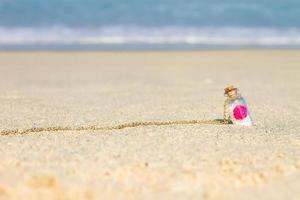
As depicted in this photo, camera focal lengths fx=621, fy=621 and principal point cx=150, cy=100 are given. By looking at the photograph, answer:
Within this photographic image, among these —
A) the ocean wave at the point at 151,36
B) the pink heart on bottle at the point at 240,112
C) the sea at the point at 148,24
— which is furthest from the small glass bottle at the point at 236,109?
the ocean wave at the point at 151,36

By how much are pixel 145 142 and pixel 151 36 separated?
8.96 m

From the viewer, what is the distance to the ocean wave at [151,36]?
11398 millimetres

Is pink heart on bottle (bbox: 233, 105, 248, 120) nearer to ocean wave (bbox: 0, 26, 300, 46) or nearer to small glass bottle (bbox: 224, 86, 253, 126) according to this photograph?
small glass bottle (bbox: 224, 86, 253, 126)

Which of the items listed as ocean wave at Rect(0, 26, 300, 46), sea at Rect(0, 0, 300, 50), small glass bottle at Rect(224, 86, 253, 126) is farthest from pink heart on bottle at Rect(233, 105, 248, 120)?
ocean wave at Rect(0, 26, 300, 46)

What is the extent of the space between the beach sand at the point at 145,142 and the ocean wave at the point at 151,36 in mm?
5074

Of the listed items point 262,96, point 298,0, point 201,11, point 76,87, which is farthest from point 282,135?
point 298,0

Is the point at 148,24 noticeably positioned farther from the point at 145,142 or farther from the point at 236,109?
the point at 145,142

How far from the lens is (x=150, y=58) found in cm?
898

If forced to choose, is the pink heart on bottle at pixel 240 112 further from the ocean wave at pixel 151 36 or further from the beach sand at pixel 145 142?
the ocean wave at pixel 151 36

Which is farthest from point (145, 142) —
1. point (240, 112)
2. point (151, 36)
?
point (151, 36)

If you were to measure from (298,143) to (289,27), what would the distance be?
385 inches

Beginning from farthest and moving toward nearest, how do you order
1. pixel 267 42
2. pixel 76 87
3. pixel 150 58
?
pixel 267 42 < pixel 150 58 < pixel 76 87

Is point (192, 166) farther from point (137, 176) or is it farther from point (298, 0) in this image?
point (298, 0)

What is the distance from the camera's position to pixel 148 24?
12.4 metres
